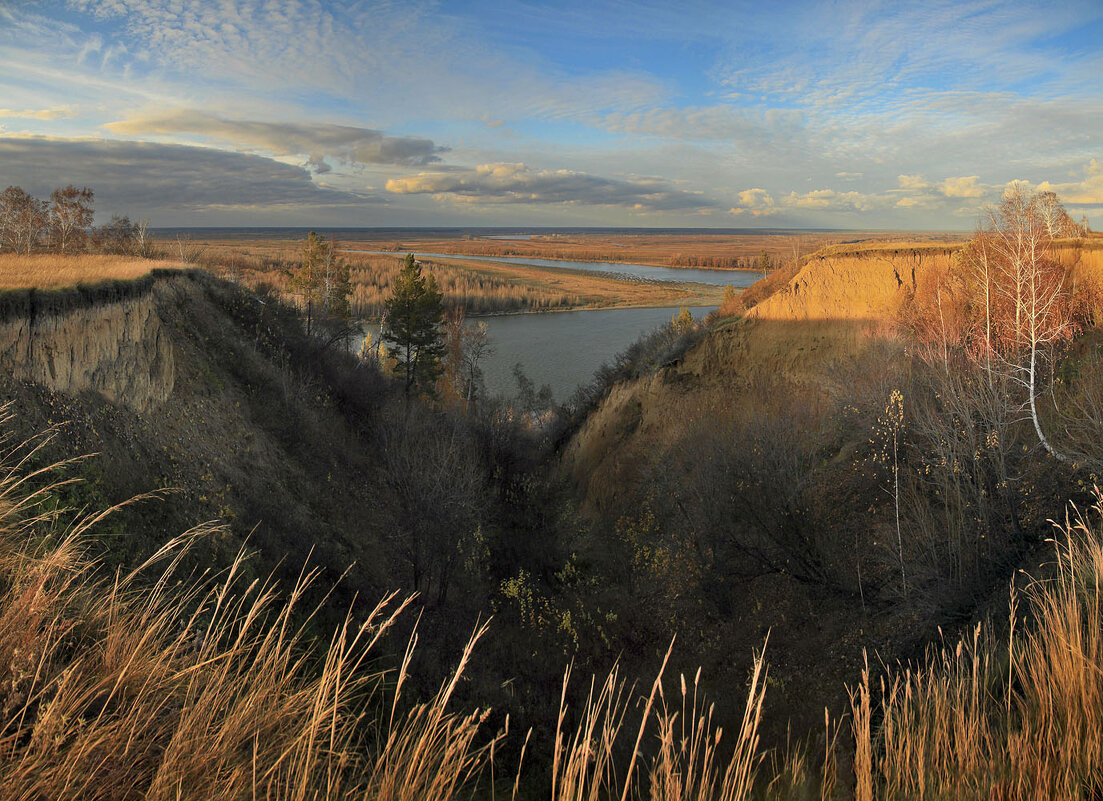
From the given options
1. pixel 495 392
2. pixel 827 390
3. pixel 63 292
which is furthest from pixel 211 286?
pixel 495 392

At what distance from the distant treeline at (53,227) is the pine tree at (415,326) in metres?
13.3

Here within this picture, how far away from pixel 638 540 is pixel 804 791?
14.9 meters

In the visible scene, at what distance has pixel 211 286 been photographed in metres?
19.4

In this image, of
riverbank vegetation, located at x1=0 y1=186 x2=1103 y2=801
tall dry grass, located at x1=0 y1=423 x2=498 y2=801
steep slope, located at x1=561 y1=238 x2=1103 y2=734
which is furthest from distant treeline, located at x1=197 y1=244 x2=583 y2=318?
tall dry grass, located at x1=0 y1=423 x2=498 y2=801

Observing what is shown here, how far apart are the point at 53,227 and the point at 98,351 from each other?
1981cm

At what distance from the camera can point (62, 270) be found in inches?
534

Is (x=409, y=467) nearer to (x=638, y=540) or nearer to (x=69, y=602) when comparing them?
(x=638, y=540)

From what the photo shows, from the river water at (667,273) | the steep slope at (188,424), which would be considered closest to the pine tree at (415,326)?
the steep slope at (188,424)

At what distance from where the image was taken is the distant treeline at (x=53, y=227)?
23048 millimetres

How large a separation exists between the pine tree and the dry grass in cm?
1474

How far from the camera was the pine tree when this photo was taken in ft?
105

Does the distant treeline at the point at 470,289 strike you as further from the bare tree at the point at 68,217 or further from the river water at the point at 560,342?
the bare tree at the point at 68,217

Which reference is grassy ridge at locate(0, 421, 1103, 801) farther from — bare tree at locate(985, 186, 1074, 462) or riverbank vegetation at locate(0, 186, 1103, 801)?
bare tree at locate(985, 186, 1074, 462)

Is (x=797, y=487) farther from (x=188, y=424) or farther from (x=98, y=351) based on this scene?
(x=98, y=351)
